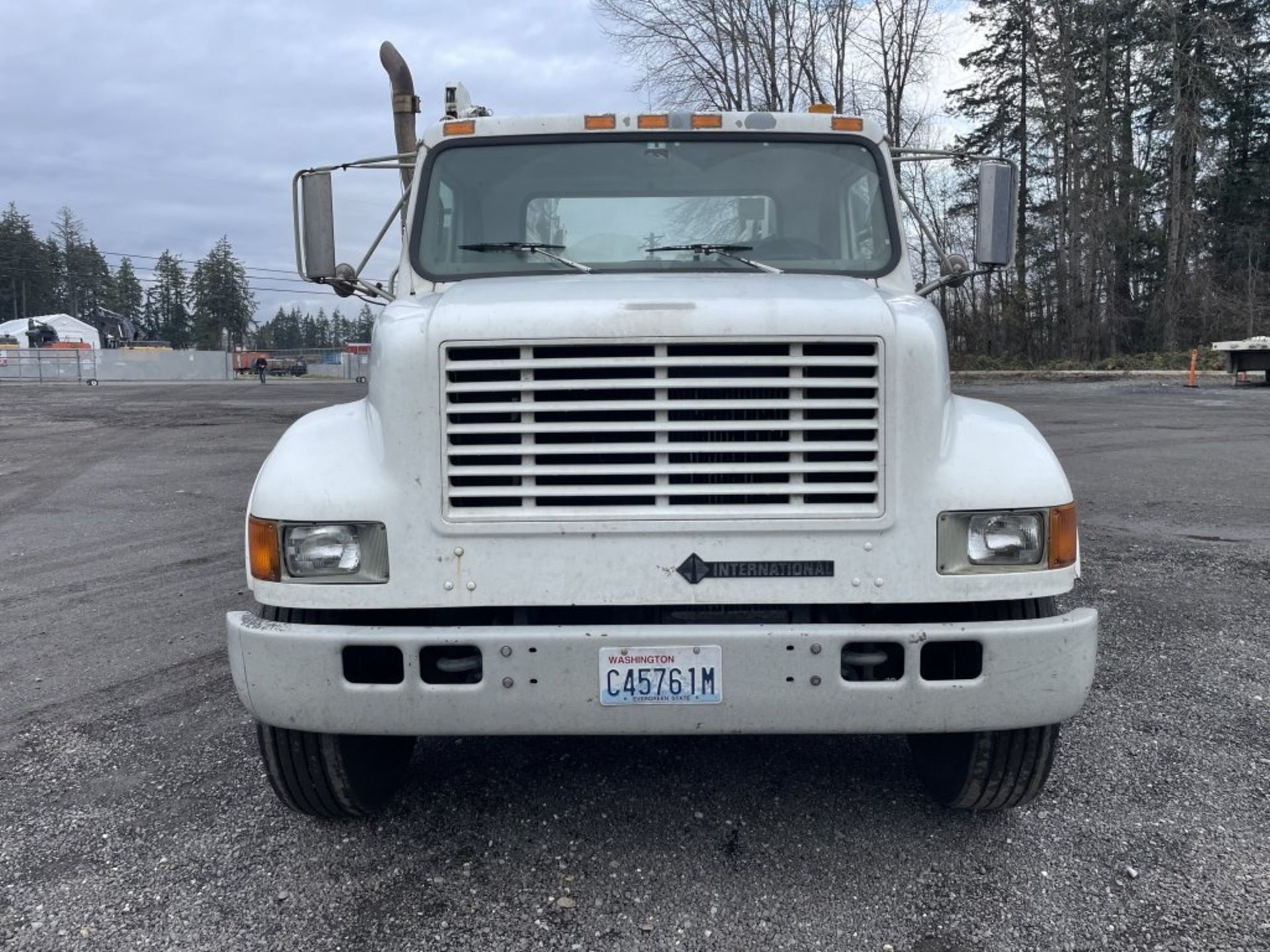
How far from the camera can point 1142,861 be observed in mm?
3029

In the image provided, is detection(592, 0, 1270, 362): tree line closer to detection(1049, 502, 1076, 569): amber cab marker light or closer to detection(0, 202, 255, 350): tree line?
detection(1049, 502, 1076, 569): amber cab marker light

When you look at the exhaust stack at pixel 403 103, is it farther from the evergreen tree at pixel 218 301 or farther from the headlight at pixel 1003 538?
the evergreen tree at pixel 218 301

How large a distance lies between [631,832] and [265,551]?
1.45m

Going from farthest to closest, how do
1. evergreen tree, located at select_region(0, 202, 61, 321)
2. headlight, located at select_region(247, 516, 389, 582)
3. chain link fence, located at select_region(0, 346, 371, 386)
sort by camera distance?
evergreen tree, located at select_region(0, 202, 61, 321), chain link fence, located at select_region(0, 346, 371, 386), headlight, located at select_region(247, 516, 389, 582)

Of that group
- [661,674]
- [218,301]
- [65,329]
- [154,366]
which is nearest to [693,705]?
[661,674]

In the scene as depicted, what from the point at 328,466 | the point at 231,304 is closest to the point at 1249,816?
the point at 328,466

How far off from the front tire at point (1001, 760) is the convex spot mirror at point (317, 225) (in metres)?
3.11

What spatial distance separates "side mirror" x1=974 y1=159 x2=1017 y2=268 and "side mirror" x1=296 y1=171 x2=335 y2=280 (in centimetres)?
279

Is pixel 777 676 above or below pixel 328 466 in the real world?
below

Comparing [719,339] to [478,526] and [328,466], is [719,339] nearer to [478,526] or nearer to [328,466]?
[478,526]

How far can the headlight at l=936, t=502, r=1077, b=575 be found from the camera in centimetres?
282

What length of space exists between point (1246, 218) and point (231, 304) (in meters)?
98.4

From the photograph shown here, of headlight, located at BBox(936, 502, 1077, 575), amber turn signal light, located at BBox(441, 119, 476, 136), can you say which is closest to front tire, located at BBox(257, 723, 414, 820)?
headlight, located at BBox(936, 502, 1077, 575)

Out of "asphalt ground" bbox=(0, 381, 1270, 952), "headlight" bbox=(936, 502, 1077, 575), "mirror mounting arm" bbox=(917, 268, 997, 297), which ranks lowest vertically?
"asphalt ground" bbox=(0, 381, 1270, 952)
